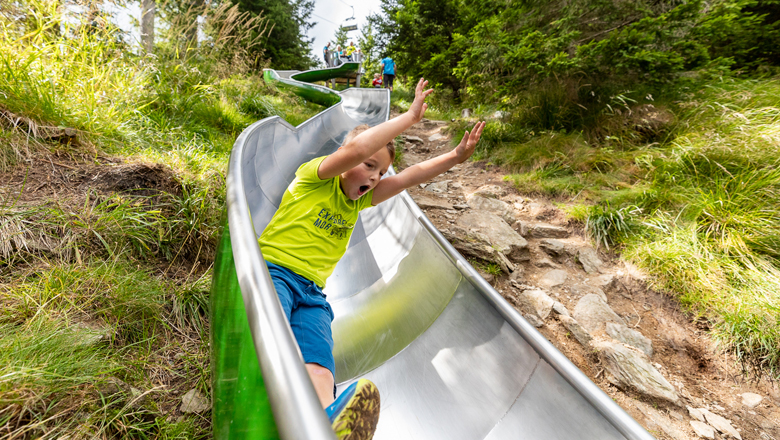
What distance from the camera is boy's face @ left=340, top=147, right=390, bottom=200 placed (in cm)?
157

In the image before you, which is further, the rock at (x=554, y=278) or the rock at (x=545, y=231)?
the rock at (x=545, y=231)

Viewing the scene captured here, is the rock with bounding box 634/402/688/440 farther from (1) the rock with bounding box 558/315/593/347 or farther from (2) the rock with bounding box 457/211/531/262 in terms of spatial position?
(2) the rock with bounding box 457/211/531/262

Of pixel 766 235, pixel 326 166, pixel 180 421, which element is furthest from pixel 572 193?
pixel 180 421

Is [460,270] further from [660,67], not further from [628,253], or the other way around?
[660,67]

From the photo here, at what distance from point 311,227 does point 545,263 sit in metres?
2.16

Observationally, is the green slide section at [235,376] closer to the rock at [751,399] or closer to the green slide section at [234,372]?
the green slide section at [234,372]

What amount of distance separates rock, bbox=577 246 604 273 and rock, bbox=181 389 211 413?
9.14ft

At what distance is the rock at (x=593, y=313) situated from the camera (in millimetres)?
2213

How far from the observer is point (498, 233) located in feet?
9.89

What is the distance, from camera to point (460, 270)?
1.72 metres

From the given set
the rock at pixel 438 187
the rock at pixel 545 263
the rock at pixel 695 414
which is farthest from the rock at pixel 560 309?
the rock at pixel 438 187

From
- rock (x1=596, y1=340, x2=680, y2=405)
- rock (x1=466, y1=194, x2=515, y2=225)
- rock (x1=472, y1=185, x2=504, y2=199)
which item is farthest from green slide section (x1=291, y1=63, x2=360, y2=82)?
rock (x1=596, y1=340, x2=680, y2=405)

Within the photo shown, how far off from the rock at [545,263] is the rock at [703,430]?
1.28 m

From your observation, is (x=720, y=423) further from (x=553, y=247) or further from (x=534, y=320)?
(x=553, y=247)
